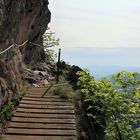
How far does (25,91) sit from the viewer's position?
46.8 feet

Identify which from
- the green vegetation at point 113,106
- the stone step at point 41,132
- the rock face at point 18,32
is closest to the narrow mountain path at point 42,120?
the stone step at point 41,132

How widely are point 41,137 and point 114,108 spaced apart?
5.22 meters

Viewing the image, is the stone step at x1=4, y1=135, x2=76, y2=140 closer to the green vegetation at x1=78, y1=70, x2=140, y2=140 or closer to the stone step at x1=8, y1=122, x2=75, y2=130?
the stone step at x1=8, y1=122, x2=75, y2=130

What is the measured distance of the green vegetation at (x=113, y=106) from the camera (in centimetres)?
1402

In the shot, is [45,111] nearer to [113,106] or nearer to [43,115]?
[43,115]

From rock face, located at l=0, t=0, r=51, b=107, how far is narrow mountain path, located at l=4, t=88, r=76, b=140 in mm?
1108

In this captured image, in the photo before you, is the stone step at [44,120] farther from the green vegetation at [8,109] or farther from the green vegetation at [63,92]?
the green vegetation at [63,92]

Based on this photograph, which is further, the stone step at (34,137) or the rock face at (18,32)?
the rock face at (18,32)

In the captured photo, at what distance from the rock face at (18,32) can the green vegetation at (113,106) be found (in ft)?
10.7

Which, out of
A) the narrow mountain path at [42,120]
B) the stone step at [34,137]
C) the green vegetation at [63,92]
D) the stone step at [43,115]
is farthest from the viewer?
the green vegetation at [63,92]

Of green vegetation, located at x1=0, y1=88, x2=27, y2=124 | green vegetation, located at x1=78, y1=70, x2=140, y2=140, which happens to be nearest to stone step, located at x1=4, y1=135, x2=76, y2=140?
green vegetation, located at x1=0, y1=88, x2=27, y2=124

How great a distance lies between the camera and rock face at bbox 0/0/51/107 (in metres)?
13.2

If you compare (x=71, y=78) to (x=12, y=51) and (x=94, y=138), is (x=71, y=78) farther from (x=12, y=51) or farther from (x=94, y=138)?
(x=94, y=138)

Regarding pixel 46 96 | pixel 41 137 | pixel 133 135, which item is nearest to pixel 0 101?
pixel 41 137
